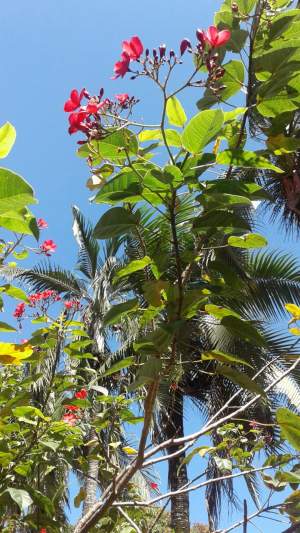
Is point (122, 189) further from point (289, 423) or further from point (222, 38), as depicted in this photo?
point (289, 423)

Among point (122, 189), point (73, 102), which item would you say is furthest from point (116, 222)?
point (73, 102)

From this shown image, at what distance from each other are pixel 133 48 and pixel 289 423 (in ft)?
2.23

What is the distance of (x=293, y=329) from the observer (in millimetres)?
1229

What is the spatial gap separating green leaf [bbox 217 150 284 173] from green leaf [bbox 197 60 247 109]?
0.16m

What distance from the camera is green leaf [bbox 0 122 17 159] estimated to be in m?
0.71

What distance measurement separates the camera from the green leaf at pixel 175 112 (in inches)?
33.3

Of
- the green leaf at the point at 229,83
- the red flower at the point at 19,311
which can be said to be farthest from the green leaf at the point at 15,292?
the red flower at the point at 19,311

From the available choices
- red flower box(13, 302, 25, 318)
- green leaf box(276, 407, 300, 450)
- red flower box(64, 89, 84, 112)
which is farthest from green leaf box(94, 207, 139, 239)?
red flower box(13, 302, 25, 318)

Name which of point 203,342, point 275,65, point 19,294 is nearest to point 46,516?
point 19,294

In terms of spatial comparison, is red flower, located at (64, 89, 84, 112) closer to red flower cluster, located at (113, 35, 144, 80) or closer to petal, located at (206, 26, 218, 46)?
red flower cluster, located at (113, 35, 144, 80)

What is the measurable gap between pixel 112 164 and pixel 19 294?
0.46m

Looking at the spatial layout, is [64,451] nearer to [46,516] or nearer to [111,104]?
[46,516]

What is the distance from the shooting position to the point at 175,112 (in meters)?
Answer: 0.85

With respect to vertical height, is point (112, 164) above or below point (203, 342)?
below
